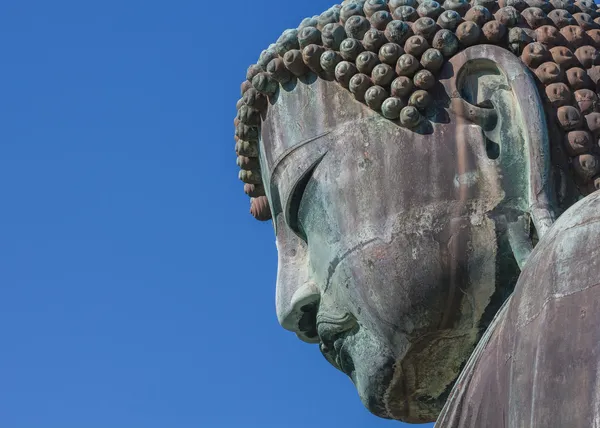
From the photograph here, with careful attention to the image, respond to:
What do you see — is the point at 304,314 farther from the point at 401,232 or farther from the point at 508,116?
the point at 508,116

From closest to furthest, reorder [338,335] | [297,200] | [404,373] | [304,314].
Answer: [404,373] < [338,335] < [297,200] < [304,314]

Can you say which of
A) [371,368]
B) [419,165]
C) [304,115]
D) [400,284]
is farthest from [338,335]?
[304,115]

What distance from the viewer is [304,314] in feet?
40.4

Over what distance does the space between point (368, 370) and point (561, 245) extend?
81.2 inches

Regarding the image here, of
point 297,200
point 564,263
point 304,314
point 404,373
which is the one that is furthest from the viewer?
point 304,314

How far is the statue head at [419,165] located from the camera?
1145cm

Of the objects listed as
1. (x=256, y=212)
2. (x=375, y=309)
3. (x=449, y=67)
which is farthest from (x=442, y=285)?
(x=256, y=212)

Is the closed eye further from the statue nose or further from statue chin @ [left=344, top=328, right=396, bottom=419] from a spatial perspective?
statue chin @ [left=344, top=328, right=396, bottom=419]

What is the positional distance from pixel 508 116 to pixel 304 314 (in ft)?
5.67

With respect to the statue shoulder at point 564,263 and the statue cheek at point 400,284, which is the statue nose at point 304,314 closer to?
the statue cheek at point 400,284

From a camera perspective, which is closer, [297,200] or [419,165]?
[419,165]

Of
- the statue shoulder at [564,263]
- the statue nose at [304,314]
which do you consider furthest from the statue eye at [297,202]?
the statue shoulder at [564,263]

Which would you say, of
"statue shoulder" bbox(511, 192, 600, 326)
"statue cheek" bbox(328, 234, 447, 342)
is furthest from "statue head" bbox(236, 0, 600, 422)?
"statue shoulder" bbox(511, 192, 600, 326)

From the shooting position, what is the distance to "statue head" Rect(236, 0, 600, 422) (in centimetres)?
1145
